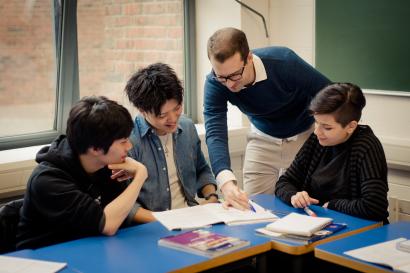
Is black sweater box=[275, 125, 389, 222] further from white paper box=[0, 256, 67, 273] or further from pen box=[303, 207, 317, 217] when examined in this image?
white paper box=[0, 256, 67, 273]

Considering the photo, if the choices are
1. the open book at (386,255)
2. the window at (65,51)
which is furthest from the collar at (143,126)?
the open book at (386,255)

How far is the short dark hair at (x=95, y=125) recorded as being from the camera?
7.98 ft

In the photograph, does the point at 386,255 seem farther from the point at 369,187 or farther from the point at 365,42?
the point at 365,42

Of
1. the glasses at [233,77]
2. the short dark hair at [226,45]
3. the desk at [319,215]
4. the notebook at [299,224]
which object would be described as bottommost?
the desk at [319,215]

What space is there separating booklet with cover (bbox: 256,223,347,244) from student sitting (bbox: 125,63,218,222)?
0.53 meters

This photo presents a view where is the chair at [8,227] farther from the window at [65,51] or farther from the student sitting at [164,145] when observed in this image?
the window at [65,51]

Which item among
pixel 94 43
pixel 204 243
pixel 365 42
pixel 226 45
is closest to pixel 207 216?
pixel 204 243

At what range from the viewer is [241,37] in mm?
2816

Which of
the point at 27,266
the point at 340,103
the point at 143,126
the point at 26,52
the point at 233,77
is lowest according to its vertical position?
the point at 27,266

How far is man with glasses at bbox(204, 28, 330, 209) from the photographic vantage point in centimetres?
281

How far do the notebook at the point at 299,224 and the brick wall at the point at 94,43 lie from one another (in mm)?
1983

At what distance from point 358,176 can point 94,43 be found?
2060 millimetres

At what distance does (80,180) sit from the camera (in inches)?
97.0

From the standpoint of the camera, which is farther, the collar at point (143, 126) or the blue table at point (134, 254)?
the collar at point (143, 126)
